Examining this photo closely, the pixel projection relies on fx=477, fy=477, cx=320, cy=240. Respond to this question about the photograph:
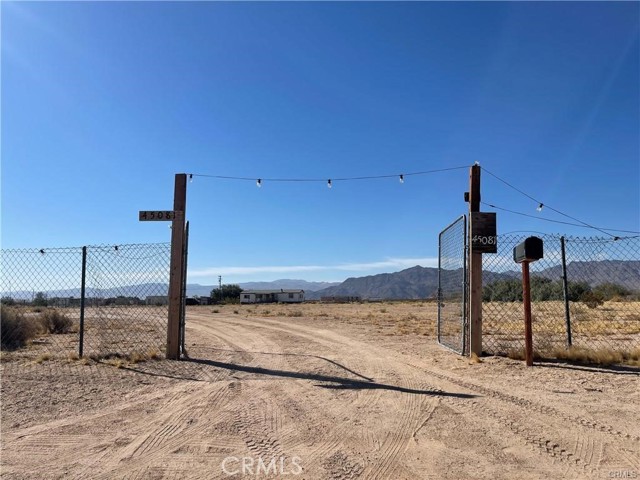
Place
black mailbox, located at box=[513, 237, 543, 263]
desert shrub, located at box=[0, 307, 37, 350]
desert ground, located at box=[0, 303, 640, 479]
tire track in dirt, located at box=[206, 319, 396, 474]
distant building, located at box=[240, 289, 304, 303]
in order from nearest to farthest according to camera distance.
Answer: desert ground, located at box=[0, 303, 640, 479], tire track in dirt, located at box=[206, 319, 396, 474], black mailbox, located at box=[513, 237, 543, 263], desert shrub, located at box=[0, 307, 37, 350], distant building, located at box=[240, 289, 304, 303]

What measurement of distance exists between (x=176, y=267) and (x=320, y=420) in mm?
5627

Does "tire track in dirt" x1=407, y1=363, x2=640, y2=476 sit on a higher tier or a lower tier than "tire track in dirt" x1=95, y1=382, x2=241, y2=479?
higher

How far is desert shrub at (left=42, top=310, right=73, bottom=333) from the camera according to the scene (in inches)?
637

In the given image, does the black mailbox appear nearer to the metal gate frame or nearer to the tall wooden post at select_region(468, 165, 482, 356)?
the tall wooden post at select_region(468, 165, 482, 356)

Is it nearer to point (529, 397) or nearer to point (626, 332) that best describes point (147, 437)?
point (529, 397)

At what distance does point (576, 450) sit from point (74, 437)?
507 centimetres

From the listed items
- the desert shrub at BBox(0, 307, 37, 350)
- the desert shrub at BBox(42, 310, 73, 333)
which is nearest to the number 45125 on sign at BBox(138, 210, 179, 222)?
the desert shrub at BBox(0, 307, 37, 350)

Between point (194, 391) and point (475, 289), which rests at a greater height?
point (475, 289)

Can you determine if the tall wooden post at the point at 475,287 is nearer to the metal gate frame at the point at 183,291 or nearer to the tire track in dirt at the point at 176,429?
the tire track in dirt at the point at 176,429

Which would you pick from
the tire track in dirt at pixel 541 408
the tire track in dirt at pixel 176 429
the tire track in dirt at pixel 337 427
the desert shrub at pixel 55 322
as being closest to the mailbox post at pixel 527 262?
the tire track in dirt at pixel 541 408

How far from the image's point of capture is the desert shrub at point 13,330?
11.8 m

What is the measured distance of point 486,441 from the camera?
480 centimetres

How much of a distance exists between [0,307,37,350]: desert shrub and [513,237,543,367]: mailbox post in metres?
11.3

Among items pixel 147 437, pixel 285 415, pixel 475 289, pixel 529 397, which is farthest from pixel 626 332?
pixel 147 437
